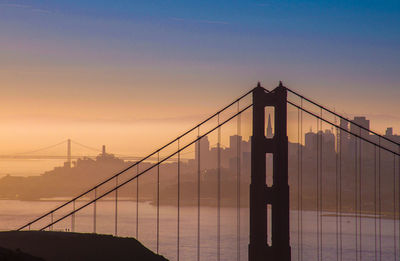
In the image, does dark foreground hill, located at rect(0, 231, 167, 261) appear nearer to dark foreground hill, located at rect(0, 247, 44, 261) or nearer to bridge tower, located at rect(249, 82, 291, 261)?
dark foreground hill, located at rect(0, 247, 44, 261)

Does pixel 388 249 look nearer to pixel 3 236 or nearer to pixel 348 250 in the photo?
pixel 348 250

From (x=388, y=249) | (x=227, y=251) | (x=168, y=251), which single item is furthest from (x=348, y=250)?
(x=168, y=251)

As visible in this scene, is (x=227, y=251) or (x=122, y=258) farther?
(x=227, y=251)

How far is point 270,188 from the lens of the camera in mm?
39156

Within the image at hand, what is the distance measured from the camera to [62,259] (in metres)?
34.5

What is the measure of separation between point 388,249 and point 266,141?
529ft

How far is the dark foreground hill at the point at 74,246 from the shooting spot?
115 feet

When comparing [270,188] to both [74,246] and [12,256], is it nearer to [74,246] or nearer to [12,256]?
[74,246]

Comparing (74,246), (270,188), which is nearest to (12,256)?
(74,246)

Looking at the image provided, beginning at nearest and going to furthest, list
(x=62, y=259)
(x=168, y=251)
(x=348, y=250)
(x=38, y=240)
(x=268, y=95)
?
(x=62, y=259) → (x=38, y=240) → (x=268, y=95) → (x=168, y=251) → (x=348, y=250)

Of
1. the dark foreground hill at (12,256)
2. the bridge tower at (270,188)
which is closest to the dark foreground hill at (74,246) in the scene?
the dark foreground hill at (12,256)

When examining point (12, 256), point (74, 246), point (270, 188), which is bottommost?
point (74, 246)

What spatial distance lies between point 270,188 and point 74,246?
39.7 ft

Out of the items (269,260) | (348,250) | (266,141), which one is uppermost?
(266,141)
